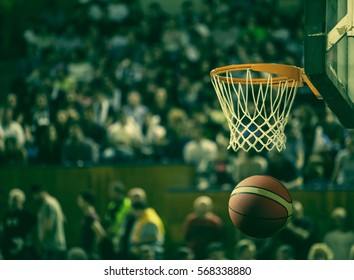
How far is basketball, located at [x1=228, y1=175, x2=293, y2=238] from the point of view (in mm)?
8469

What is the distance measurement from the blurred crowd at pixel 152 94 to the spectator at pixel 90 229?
34.2 inches

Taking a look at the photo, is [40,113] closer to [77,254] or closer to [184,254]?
[77,254]

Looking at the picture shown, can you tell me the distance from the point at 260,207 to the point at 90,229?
4987 millimetres

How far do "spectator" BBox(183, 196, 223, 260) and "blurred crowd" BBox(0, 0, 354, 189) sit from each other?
0.64 m

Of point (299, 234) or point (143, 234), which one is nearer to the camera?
point (299, 234)

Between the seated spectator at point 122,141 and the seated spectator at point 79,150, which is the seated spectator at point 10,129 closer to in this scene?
the seated spectator at point 79,150

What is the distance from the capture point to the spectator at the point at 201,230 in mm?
12766

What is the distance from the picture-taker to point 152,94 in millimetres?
15086

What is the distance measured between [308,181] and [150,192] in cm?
215

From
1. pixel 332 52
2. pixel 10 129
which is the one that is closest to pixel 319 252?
pixel 10 129

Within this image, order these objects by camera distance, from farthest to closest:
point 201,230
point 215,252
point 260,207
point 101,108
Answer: point 101,108
point 201,230
point 215,252
point 260,207

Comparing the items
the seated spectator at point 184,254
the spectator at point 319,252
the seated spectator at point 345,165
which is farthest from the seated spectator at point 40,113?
the spectator at point 319,252
